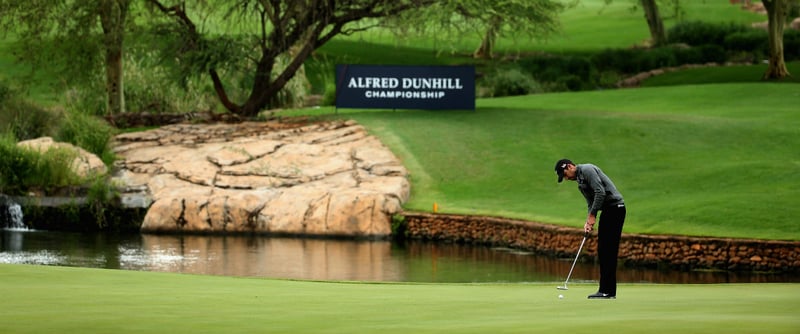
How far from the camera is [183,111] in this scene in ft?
142

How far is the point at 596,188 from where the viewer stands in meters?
14.2

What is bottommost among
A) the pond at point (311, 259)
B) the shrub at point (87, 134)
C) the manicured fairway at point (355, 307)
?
the pond at point (311, 259)

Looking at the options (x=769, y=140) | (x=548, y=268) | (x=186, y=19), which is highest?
(x=186, y=19)

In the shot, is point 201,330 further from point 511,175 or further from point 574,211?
point 511,175

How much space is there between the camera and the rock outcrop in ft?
98.9

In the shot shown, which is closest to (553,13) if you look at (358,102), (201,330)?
(358,102)

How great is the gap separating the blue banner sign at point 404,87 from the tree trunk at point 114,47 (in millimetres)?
6825

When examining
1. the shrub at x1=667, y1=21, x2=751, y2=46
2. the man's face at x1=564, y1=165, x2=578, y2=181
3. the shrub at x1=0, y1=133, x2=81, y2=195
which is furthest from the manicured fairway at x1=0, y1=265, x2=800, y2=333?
the shrub at x1=667, y1=21, x2=751, y2=46

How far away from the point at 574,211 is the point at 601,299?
14182 millimetres

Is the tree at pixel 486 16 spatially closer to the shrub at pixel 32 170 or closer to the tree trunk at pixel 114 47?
the tree trunk at pixel 114 47

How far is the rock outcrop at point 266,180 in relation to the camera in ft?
98.9

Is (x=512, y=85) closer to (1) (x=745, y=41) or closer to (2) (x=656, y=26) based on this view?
(1) (x=745, y=41)

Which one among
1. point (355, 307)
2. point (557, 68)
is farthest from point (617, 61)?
point (355, 307)

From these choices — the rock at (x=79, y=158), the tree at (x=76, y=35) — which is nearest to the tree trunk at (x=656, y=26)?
the tree at (x=76, y=35)
